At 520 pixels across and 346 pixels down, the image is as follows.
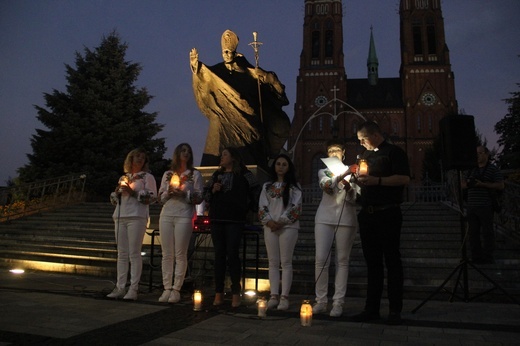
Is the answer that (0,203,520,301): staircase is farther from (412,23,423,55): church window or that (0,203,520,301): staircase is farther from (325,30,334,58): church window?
(412,23,423,55): church window

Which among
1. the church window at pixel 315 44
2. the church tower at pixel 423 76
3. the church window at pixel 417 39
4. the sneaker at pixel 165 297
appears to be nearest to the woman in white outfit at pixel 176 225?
the sneaker at pixel 165 297

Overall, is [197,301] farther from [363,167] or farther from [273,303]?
[363,167]

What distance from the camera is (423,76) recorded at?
171ft

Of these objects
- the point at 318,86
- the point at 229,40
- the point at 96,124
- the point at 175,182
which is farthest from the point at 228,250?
the point at 318,86

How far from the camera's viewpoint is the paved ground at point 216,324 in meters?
3.11

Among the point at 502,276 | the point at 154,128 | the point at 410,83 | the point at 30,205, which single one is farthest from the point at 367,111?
the point at 502,276

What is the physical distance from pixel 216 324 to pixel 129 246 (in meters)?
1.78

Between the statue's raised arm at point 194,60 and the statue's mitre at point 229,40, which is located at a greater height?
the statue's mitre at point 229,40

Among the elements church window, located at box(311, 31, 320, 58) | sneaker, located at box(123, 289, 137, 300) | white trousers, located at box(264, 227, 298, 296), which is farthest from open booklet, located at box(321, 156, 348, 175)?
church window, located at box(311, 31, 320, 58)

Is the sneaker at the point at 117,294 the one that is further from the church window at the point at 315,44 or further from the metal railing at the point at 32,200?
the church window at the point at 315,44

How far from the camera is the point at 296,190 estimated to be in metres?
4.71

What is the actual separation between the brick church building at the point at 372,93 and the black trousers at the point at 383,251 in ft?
147

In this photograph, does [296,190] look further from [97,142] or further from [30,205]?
[97,142]

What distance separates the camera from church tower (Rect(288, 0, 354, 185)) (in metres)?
50.9
